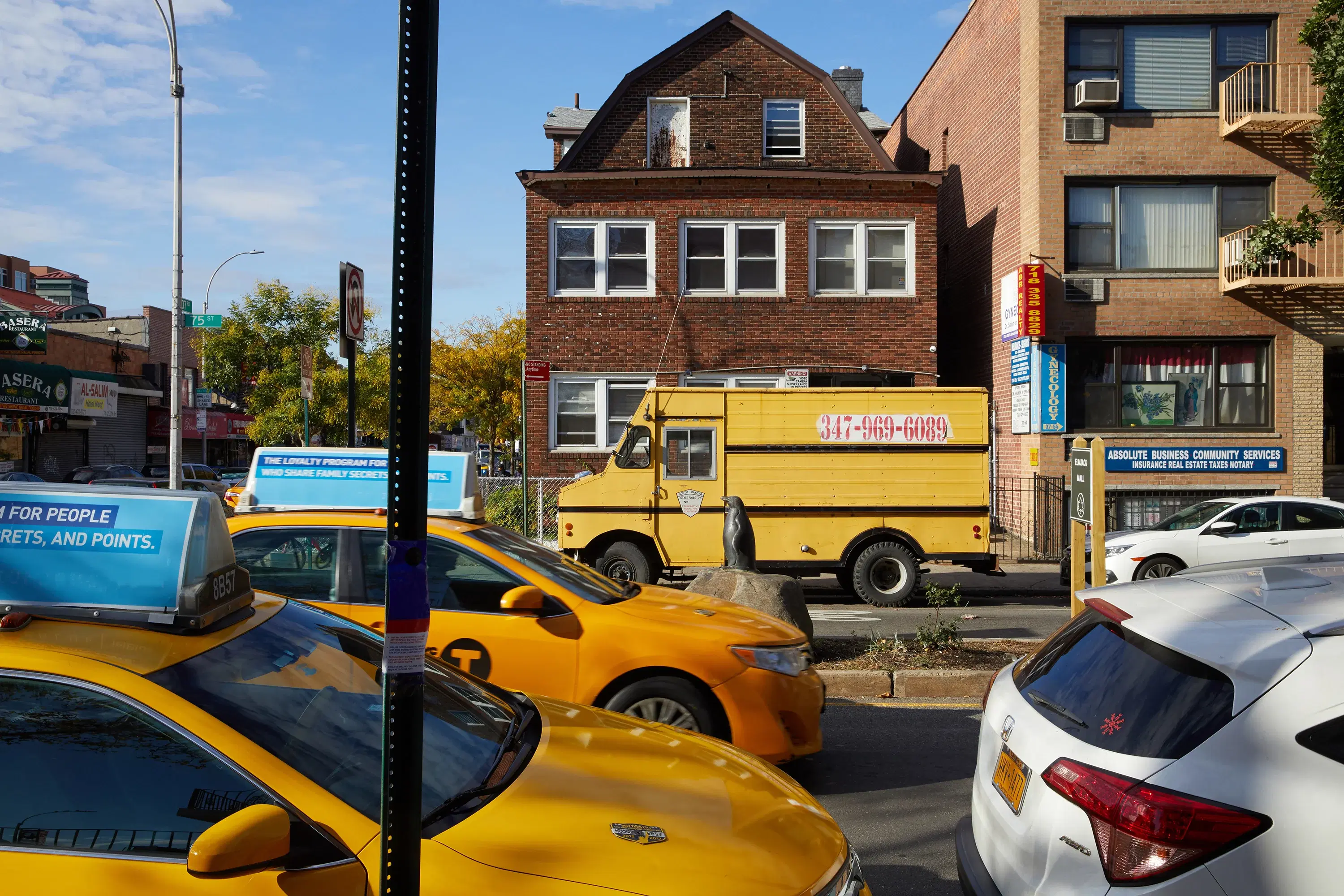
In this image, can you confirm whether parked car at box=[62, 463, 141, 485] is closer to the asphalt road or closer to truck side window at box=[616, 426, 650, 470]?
truck side window at box=[616, 426, 650, 470]

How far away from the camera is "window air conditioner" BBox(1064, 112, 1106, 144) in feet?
62.1

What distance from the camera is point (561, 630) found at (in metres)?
5.42

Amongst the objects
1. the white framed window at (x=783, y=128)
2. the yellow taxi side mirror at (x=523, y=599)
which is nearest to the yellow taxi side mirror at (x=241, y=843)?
the yellow taxi side mirror at (x=523, y=599)

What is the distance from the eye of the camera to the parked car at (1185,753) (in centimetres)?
242

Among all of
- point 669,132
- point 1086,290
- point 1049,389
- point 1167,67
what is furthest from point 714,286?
point 1167,67

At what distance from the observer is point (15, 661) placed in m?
2.55

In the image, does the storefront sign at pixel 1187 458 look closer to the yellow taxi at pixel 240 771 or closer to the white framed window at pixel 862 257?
the white framed window at pixel 862 257

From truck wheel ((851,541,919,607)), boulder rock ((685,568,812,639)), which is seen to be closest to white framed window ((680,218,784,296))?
truck wheel ((851,541,919,607))

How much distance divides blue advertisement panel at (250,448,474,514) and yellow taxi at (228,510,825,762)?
523 mm

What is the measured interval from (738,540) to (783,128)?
44.6 feet

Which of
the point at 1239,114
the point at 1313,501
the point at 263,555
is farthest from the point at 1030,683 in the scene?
the point at 1239,114

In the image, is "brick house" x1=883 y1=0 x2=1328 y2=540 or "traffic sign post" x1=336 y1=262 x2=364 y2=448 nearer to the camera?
"traffic sign post" x1=336 y1=262 x2=364 y2=448

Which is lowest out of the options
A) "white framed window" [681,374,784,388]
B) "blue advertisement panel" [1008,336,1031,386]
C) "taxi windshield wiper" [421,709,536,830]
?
"taxi windshield wiper" [421,709,536,830]

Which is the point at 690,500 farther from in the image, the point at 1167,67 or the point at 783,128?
the point at 1167,67
